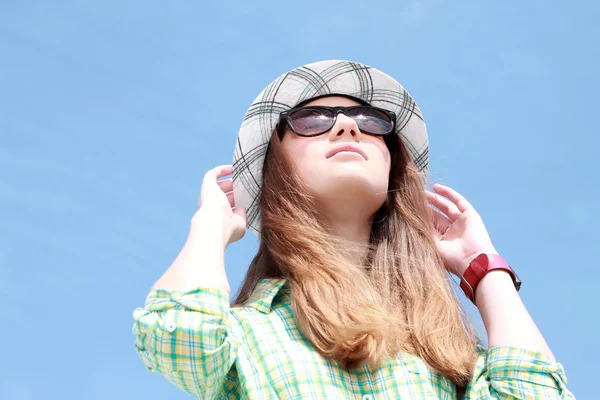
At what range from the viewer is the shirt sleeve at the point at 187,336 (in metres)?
2.93

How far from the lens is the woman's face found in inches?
151

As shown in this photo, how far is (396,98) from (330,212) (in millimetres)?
907

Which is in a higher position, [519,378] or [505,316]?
[505,316]

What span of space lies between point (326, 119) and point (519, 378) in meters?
1.67

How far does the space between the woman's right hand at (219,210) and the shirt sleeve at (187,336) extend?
0.51 metres

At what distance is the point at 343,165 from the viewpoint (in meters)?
3.84

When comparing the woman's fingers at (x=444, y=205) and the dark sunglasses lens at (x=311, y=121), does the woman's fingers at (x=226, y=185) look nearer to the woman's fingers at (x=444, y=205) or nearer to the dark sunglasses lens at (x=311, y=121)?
the dark sunglasses lens at (x=311, y=121)

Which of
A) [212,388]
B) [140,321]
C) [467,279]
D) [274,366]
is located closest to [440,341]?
[467,279]

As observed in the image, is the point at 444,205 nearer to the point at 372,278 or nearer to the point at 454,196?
the point at 454,196

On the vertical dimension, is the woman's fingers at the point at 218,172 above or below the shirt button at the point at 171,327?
above

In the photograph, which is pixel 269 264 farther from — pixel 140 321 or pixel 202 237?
pixel 140 321

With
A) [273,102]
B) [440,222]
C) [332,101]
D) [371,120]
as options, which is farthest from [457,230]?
[273,102]

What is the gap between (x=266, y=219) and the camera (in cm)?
399

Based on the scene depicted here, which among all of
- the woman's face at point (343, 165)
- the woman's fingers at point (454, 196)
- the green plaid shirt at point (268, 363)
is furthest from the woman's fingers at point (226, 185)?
the woman's fingers at point (454, 196)
